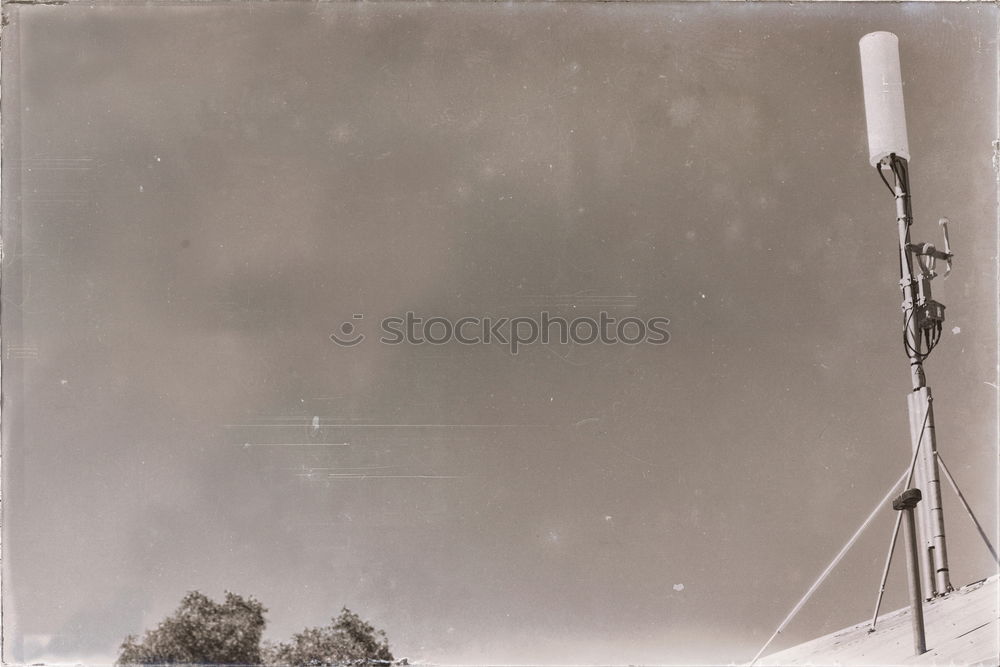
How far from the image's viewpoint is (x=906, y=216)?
6035 millimetres

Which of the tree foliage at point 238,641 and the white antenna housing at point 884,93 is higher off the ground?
the white antenna housing at point 884,93

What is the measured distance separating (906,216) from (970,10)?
52.6 inches

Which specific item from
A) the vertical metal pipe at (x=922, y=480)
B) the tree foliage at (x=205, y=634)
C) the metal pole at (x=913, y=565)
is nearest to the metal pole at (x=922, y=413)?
the vertical metal pipe at (x=922, y=480)

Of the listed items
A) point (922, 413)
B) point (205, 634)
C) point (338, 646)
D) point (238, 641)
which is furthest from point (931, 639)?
point (205, 634)

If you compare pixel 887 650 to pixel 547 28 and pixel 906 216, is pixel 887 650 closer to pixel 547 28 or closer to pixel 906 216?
pixel 906 216

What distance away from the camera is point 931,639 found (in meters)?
5.30

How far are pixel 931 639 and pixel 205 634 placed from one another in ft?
14.2

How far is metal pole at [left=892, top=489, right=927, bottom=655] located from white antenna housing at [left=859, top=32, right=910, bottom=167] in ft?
7.16

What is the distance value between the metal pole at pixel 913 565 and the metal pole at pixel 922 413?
45 cm

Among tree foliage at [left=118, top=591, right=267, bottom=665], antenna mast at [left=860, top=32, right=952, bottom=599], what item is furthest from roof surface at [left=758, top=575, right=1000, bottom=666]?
tree foliage at [left=118, top=591, right=267, bottom=665]

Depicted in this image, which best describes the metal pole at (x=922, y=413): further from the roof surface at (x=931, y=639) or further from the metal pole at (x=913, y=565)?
the metal pole at (x=913, y=565)

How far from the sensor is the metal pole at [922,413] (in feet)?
18.4

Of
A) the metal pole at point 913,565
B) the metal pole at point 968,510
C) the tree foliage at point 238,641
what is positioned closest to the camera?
the metal pole at point 913,565

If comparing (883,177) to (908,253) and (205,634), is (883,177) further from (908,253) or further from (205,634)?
(205,634)
